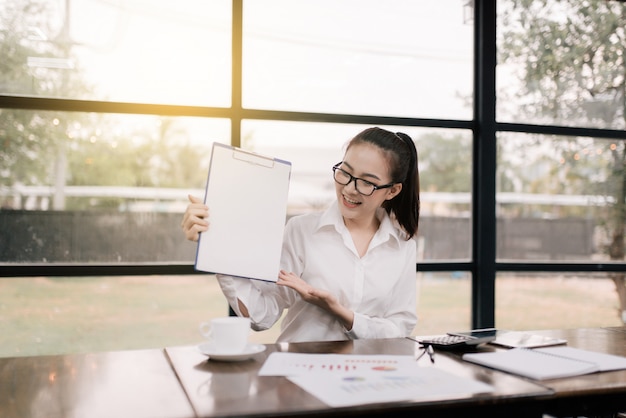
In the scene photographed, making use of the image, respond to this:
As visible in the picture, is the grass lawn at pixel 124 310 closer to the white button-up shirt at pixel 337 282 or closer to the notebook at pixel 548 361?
the white button-up shirt at pixel 337 282

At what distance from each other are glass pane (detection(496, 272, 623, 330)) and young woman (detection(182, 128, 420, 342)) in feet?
3.96

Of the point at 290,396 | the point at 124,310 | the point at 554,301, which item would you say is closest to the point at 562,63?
the point at 554,301

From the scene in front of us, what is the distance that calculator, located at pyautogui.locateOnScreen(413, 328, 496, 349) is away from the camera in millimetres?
1714

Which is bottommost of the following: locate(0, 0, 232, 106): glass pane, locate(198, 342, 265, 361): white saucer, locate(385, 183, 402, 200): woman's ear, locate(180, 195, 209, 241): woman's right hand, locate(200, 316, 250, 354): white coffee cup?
locate(198, 342, 265, 361): white saucer

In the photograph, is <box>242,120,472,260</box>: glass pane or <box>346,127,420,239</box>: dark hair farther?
<box>242,120,472,260</box>: glass pane

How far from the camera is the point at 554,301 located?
3.40m

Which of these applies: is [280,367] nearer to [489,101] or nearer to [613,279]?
[489,101]

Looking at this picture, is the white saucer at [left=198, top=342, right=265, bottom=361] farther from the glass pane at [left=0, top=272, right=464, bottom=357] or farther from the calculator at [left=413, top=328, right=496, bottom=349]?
the glass pane at [left=0, top=272, right=464, bottom=357]

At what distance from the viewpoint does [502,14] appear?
10.8ft

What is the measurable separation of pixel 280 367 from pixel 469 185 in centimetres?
208

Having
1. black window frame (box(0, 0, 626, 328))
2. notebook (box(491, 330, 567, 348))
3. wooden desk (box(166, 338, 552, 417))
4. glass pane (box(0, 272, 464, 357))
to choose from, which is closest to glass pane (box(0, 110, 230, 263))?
glass pane (box(0, 272, 464, 357))

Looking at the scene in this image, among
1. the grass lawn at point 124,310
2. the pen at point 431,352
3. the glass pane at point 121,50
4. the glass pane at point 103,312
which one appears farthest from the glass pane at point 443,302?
the pen at point 431,352

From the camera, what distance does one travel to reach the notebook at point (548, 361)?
1.45 metres

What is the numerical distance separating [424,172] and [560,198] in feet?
2.62
